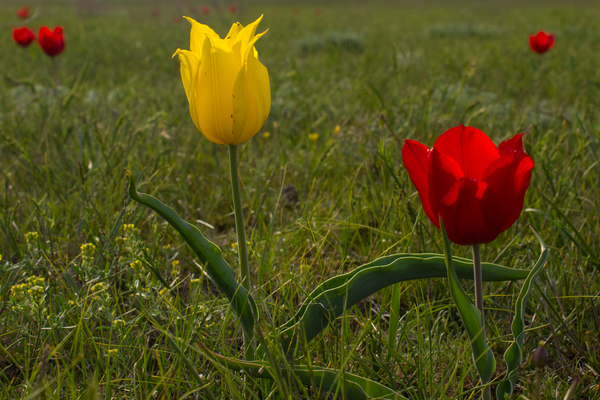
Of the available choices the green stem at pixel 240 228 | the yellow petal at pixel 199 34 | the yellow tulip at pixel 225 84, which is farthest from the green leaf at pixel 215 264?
the yellow petal at pixel 199 34

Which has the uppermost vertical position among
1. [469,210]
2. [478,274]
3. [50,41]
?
[50,41]

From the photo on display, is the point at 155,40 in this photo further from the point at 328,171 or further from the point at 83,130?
the point at 328,171

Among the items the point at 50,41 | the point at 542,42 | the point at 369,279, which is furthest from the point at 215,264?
the point at 542,42

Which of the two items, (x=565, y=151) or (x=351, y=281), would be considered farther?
(x=565, y=151)

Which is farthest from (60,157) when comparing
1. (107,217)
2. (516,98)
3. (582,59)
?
(582,59)

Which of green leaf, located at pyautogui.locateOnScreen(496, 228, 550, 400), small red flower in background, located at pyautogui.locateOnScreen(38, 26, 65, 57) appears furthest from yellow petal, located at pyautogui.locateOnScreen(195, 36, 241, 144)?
small red flower in background, located at pyautogui.locateOnScreen(38, 26, 65, 57)

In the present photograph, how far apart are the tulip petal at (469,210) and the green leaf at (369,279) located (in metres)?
0.08

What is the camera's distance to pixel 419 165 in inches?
31.7

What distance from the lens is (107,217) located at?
1.66 metres

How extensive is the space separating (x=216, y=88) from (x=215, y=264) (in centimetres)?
33

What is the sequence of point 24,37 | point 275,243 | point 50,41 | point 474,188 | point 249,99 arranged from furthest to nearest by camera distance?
point 24,37, point 50,41, point 275,243, point 249,99, point 474,188

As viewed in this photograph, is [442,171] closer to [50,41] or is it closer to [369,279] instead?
[369,279]

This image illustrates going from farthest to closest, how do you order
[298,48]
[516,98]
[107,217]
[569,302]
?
[298,48], [516,98], [107,217], [569,302]

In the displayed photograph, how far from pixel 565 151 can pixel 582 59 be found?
15.0 feet
